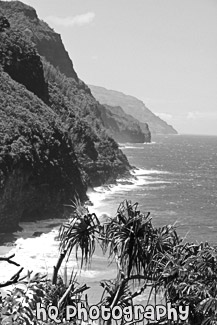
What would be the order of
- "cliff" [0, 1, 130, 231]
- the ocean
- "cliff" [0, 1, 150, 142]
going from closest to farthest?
the ocean, "cliff" [0, 1, 130, 231], "cliff" [0, 1, 150, 142]

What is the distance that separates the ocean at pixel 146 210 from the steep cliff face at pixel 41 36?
55232 millimetres

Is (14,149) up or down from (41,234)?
up

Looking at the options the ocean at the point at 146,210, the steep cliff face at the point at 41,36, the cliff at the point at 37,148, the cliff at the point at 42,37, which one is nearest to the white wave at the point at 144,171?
the ocean at the point at 146,210

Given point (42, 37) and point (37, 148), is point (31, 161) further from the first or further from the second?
point (42, 37)

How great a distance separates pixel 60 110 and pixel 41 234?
5671cm

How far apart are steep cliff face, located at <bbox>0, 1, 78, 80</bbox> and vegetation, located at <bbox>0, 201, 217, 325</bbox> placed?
174 metres

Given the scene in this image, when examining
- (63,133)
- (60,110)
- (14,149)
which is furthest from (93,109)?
(14,149)

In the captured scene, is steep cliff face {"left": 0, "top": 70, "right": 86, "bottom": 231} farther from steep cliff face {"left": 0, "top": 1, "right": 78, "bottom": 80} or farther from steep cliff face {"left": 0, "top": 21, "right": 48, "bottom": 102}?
steep cliff face {"left": 0, "top": 1, "right": 78, "bottom": 80}

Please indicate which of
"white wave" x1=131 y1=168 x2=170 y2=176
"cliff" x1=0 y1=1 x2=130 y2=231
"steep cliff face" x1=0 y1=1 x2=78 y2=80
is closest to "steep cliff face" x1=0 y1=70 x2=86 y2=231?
"cliff" x1=0 y1=1 x2=130 y2=231

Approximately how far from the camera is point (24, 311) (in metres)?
7.61

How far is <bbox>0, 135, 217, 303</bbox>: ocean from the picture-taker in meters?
48.3

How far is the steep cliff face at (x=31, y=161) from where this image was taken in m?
65.7

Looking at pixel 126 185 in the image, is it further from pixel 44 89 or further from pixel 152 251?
pixel 152 251

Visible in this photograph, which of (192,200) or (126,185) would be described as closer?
(192,200)
